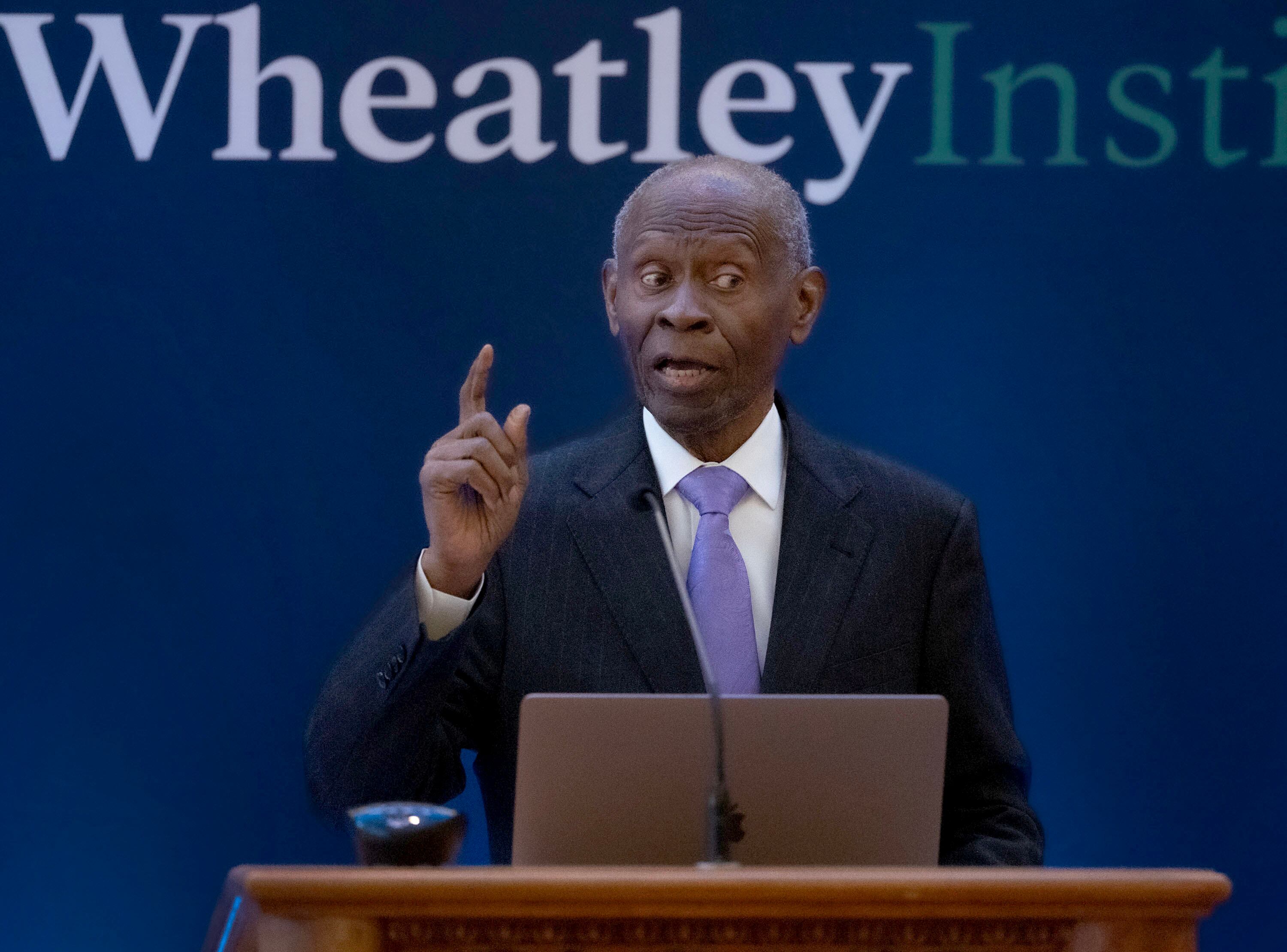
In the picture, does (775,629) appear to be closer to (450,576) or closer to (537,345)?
(450,576)

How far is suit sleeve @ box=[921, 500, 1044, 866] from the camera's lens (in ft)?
6.01

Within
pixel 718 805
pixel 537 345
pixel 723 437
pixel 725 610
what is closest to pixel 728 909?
pixel 718 805

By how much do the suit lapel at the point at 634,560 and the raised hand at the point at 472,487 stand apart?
0.78 ft

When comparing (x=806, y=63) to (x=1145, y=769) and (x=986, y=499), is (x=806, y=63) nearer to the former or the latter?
(x=986, y=499)

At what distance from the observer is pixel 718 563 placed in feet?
6.11

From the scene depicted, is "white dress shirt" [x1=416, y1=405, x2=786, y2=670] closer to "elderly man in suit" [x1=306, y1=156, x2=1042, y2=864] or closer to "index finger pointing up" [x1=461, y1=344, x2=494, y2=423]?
"elderly man in suit" [x1=306, y1=156, x2=1042, y2=864]

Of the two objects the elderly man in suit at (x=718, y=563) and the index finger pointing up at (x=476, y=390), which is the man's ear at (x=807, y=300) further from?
the index finger pointing up at (x=476, y=390)

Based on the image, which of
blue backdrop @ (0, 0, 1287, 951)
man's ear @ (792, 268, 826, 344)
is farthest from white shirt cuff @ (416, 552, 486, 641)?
blue backdrop @ (0, 0, 1287, 951)

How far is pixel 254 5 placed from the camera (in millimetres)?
2646

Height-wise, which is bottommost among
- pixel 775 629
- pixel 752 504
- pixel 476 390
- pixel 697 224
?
pixel 775 629

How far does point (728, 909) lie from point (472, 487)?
0.69m

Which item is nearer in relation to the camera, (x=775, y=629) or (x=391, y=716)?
(x=391, y=716)

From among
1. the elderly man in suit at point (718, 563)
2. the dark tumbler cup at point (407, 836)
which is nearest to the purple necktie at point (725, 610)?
the elderly man in suit at point (718, 563)

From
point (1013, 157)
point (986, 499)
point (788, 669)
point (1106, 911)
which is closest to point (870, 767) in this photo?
point (1106, 911)
